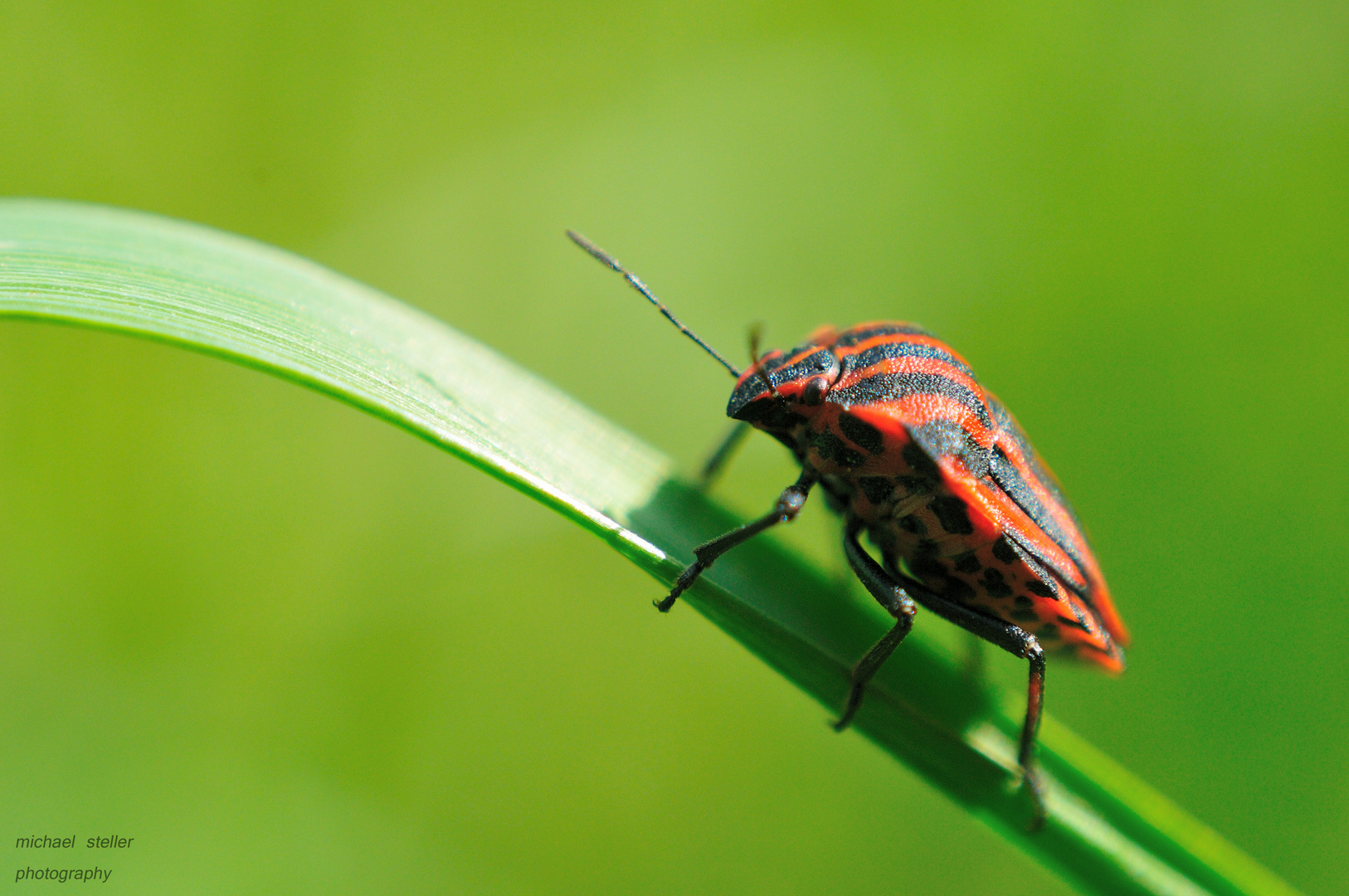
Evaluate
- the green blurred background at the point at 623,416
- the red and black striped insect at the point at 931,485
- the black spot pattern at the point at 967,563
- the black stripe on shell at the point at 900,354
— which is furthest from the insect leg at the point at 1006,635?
the green blurred background at the point at 623,416

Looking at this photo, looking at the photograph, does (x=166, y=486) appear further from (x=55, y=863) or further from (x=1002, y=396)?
(x=1002, y=396)

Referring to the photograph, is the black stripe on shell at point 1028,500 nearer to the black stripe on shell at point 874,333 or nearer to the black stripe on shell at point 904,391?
the black stripe on shell at point 904,391

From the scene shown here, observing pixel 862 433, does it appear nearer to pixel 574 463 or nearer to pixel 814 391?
pixel 814 391

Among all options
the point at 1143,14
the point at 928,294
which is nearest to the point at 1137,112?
the point at 1143,14

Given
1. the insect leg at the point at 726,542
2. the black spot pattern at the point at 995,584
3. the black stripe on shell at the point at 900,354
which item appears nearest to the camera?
the insect leg at the point at 726,542

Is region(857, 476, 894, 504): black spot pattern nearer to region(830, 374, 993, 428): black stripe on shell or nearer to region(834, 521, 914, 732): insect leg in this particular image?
region(834, 521, 914, 732): insect leg

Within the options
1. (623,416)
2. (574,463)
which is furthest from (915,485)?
(623,416)

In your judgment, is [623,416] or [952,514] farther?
[623,416]
